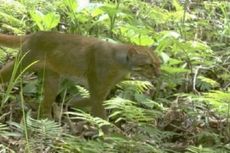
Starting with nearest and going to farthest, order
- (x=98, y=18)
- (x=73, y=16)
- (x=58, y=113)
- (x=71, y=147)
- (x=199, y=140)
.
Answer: (x=71, y=147)
(x=199, y=140)
(x=58, y=113)
(x=73, y=16)
(x=98, y=18)

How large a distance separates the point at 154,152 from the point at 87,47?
6.02 ft

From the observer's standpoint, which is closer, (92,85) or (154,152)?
(154,152)

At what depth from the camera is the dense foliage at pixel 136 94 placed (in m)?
5.07

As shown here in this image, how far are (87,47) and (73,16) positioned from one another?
118cm

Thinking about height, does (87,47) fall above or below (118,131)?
above

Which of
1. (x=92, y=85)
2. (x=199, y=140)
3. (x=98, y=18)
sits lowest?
(x=199, y=140)

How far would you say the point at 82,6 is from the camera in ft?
25.0

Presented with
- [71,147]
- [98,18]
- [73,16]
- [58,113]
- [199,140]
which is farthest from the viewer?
[98,18]

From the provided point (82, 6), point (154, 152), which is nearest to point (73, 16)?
point (82, 6)

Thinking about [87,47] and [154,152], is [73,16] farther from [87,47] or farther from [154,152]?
[154,152]

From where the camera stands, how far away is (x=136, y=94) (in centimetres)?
662

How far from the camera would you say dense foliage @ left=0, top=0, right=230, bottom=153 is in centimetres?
507

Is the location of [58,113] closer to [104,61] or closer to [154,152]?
[104,61]

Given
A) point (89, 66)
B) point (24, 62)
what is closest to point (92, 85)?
point (89, 66)
